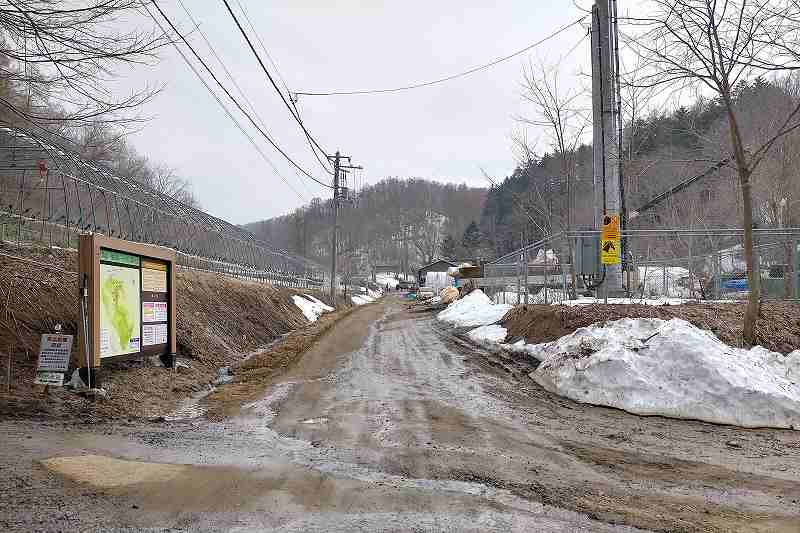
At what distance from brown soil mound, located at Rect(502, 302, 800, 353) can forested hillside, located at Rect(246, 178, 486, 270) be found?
4350cm

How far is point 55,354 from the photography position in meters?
8.37

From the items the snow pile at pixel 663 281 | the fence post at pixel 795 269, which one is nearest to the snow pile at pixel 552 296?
the snow pile at pixel 663 281

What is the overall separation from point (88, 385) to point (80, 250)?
1965mm

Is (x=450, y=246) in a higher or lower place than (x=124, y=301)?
higher

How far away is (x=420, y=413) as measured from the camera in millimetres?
8688

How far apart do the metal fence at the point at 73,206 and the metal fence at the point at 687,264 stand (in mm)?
12684

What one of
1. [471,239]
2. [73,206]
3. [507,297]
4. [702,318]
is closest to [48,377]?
[73,206]

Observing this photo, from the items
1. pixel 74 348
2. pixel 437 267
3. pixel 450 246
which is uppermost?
pixel 450 246

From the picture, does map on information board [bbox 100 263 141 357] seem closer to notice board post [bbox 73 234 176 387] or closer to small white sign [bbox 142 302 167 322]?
notice board post [bbox 73 234 176 387]

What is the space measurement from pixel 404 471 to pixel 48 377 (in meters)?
5.40

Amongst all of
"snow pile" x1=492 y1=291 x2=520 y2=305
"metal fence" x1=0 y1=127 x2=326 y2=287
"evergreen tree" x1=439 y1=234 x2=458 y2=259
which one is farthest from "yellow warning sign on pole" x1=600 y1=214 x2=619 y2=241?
"evergreen tree" x1=439 y1=234 x2=458 y2=259

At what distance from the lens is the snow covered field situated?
336 inches

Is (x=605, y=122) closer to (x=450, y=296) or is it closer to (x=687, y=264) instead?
(x=687, y=264)

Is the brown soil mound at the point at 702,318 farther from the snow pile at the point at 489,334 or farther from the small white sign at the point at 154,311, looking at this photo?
the small white sign at the point at 154,311
